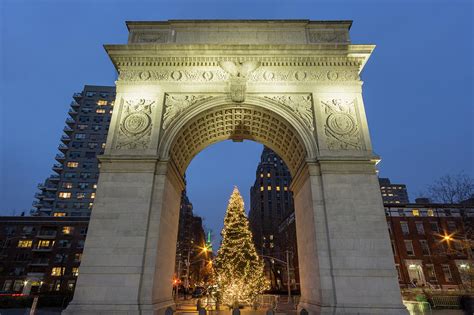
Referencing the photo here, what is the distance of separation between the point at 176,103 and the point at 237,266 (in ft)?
58.8

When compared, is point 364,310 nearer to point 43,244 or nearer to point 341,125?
point 341,125

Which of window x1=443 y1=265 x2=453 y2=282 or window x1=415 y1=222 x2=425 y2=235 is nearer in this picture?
window x1=443 y1=265 x2=453 y2=282

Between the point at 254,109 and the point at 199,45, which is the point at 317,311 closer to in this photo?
the point at 254,109

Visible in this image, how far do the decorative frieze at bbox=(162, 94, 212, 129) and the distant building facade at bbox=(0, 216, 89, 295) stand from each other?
4963 centimetres

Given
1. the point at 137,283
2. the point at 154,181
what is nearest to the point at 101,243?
the point at 137,283

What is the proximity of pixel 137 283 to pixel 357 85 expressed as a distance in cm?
1557

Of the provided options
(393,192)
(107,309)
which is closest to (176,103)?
(107,309)

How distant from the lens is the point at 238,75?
17516 mm

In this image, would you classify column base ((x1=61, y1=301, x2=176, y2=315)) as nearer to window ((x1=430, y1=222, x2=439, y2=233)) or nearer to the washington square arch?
the washington square arch

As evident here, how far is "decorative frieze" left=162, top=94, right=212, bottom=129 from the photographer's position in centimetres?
1672

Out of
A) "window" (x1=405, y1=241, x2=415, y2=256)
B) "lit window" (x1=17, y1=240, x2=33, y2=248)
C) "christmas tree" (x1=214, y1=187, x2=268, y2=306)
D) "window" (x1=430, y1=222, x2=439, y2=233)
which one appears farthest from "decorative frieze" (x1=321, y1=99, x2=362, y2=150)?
"lit window" (x1=17, y1=240, x2=33, y2=248)

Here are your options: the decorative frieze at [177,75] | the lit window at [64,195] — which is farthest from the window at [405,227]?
the lit window at [64,195]

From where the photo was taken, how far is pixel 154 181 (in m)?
15.1

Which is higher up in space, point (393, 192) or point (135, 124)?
point (393, 192)
